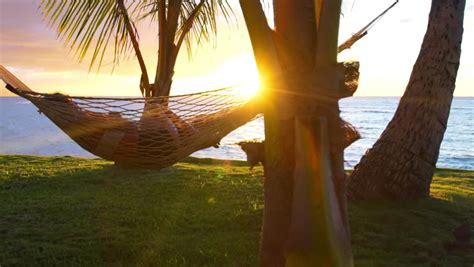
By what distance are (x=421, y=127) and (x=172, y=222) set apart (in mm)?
2229

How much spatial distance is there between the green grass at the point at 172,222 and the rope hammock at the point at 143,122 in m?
0.70

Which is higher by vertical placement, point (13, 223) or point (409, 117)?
point (409, 117)

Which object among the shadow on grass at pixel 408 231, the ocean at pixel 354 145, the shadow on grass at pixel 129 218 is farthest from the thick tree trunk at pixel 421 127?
the ocean at pixel 354 145

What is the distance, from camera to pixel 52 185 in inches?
217

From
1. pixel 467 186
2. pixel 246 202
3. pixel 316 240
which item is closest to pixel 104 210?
pixel 246 202

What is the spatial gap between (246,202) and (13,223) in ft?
6.16

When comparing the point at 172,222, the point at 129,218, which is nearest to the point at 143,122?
the point at 172,222

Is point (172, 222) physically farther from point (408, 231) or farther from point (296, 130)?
Result: point (296, 130)

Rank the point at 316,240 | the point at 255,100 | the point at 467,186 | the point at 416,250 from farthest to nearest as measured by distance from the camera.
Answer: the point at 467,186
the point at 416,250
the point at 255,100
the point at 316,240

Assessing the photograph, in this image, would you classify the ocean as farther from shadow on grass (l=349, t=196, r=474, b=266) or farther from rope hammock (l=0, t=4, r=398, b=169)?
rope hammock (l=0, t=4, r=398, b=169)

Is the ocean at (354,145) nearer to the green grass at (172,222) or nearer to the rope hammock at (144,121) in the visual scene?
the green grass at (172,222)

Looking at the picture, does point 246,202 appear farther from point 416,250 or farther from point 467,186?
point 467,186

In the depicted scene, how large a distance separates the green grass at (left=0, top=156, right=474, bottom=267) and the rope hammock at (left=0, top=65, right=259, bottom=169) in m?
0.70

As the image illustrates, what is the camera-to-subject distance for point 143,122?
305 centimetres
